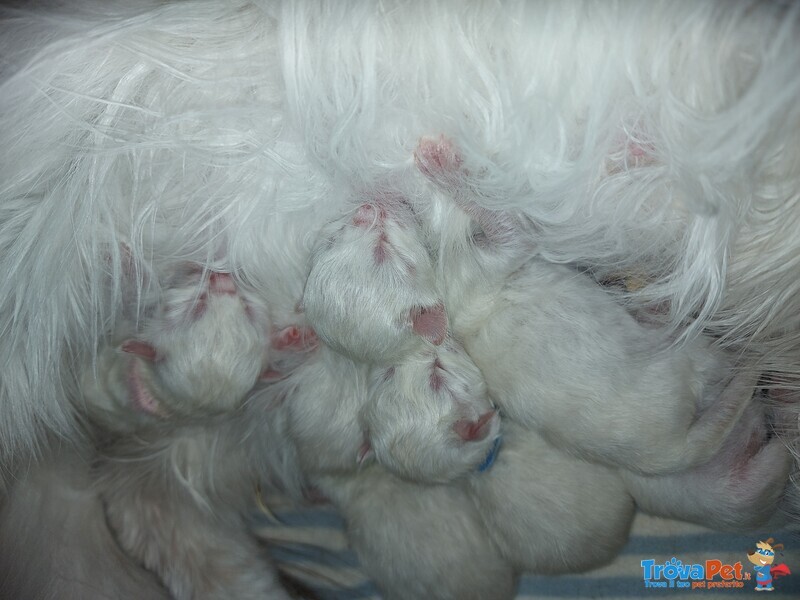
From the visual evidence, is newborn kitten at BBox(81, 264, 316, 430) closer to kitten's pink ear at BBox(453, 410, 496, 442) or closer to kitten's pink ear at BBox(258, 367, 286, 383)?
kitten's pink ear at BBox(258, 367, 286, 383)

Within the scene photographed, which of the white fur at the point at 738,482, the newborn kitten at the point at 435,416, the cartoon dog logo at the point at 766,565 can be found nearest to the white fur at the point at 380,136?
the white fur at the point at 738,482

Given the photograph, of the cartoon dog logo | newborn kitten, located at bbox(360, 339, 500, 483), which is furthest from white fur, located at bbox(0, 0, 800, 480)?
the cartoon dog logo

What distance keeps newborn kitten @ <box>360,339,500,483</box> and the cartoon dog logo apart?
505 millimetres

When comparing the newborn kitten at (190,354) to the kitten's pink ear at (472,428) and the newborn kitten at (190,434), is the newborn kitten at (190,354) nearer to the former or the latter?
the newborn kitten at (190,434)

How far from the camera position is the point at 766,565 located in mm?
1110

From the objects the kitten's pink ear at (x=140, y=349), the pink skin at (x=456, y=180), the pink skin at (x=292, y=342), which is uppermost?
the pink skin at (x=456, y=180)

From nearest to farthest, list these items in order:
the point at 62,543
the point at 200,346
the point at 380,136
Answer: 1. the point at 380,136
2. the point at 200,346
3. the point at 62,543

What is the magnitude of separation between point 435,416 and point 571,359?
196mm

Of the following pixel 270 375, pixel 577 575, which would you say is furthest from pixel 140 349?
pixel 577 575

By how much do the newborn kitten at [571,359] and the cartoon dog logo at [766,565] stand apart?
328mm

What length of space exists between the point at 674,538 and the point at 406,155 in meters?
0.79

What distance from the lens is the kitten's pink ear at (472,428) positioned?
933mm

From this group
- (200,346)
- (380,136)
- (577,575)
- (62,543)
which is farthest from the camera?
(577,575)

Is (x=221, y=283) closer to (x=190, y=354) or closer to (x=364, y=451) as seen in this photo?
(x=190, y=354)
